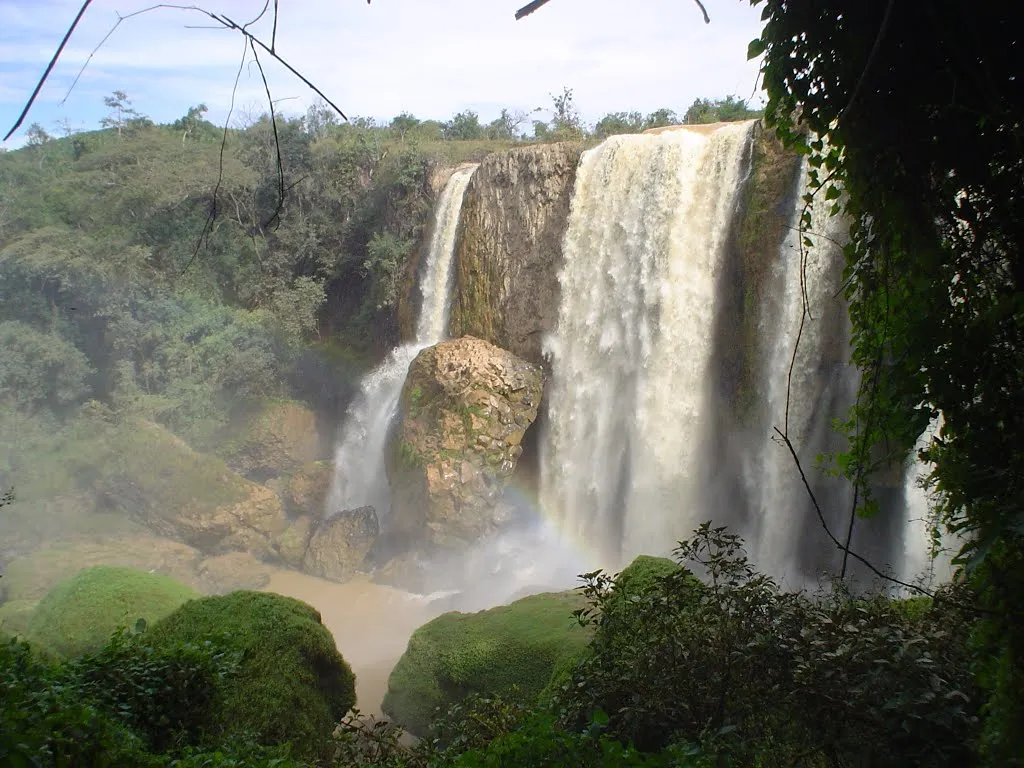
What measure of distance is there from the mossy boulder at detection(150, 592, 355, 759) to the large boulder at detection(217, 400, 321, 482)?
14325 mm

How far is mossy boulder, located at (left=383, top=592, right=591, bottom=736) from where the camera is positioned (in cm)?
705

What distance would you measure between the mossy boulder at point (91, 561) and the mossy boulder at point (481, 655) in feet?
26.5

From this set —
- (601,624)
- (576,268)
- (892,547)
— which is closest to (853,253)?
(601,624)

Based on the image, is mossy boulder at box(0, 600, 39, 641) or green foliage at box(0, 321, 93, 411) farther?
green foliage at box(0, 321, 93, 411)

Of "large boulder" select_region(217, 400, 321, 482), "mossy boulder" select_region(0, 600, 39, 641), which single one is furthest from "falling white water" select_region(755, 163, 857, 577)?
"large boulder" select_region(217, 400, 321, 482)

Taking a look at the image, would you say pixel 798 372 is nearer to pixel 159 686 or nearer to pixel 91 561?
pixel 159 686

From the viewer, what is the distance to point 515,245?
57.1 feet

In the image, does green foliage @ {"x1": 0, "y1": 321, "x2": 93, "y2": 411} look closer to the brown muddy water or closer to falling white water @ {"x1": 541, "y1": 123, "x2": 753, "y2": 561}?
the brown muddy water

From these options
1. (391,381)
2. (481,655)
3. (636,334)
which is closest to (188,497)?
(391,381)

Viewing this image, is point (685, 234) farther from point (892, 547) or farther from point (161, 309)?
point (161, 309)

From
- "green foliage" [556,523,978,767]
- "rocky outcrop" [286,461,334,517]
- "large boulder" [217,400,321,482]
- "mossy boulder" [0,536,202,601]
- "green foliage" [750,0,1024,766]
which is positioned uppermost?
"green foliage" [750,0,1024,766]

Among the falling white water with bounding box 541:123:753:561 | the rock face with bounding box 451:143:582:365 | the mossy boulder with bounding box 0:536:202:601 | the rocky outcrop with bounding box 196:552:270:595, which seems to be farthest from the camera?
the rock face with bounding box 451:143:582:365

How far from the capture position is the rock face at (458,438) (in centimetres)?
1553

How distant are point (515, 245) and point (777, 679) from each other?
14901 millimetres
